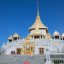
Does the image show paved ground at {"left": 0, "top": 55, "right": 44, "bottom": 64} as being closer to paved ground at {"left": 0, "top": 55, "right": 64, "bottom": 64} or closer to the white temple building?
paved ground at {"left": 0, "top": 55, "right": 64, "bottom": 64}

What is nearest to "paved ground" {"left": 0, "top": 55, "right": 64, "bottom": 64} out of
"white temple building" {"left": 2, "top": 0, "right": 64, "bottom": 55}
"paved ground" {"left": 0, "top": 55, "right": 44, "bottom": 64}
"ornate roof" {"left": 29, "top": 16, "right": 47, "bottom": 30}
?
"paved ground" {"left": 0, "top": 55, "right": 44, "bottom": 64}

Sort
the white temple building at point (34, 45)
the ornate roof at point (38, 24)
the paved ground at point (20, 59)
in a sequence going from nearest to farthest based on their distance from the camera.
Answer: the paved ground at point (20, 59), the white temple building at point (34, 45), the ornate roof at point (38, 24)

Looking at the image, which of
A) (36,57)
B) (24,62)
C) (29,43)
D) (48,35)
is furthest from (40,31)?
(24,62)

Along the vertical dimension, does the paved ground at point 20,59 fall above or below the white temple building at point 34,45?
below

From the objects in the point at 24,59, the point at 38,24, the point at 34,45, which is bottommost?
the point at 24,59

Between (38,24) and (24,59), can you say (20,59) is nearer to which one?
(24,59)

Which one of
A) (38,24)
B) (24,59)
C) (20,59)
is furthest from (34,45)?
(24,59)

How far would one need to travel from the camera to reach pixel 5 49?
58531 mm

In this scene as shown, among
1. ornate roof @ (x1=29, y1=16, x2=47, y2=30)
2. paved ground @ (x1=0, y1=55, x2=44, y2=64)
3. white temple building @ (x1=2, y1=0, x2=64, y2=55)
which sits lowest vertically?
paved ground @ (x1=0, y1=55, x2=44, y2=64)

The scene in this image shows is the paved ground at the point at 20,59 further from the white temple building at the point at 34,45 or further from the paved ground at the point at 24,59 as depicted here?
the white temple building at the point at 34,45

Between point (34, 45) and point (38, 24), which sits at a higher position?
point (38, 24)

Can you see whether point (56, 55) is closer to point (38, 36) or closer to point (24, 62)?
point (24, 62)

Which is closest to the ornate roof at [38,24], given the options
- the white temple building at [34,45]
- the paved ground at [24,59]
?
the white temple building at [34,45]

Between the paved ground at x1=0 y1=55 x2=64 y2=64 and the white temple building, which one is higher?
the white temple building
